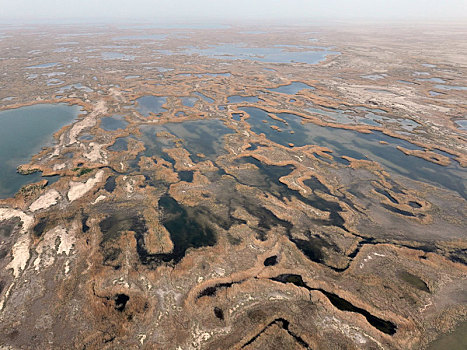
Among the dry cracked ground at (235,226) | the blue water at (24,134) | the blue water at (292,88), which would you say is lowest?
the dry cracked ground at (235,226)

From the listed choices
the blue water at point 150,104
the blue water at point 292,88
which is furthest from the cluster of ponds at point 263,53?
the blue water at point 150,104

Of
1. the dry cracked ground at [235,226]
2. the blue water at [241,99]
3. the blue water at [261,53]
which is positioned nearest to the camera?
the dry cracked ground at [235,226]

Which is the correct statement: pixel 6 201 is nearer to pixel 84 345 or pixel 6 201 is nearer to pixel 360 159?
pixel 84 345

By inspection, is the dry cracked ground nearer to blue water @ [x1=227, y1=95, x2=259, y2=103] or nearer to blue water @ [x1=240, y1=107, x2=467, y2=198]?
blue water @ [x1=240, y1=107, x2=467, y2=198]

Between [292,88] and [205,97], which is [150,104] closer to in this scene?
[205,97]

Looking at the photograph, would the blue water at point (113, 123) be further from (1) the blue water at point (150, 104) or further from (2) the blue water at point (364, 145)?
(2) the blue water at point (364, 145)

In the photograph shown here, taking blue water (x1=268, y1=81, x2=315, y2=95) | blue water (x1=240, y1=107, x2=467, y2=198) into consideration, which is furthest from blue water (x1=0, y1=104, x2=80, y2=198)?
blue water (x1=268, y1=81, x2=315, y2=95)
